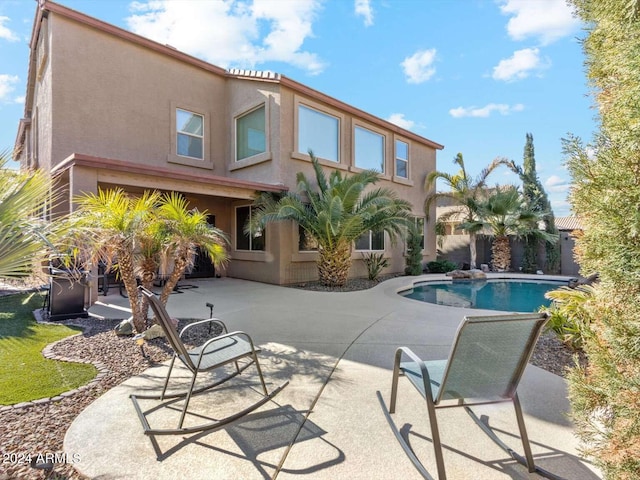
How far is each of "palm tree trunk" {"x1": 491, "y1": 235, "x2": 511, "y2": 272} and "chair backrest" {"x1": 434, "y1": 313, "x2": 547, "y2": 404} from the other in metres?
17.3

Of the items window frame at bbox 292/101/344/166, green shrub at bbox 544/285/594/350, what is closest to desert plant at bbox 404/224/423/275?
window frame at bbox 292/101/344/166

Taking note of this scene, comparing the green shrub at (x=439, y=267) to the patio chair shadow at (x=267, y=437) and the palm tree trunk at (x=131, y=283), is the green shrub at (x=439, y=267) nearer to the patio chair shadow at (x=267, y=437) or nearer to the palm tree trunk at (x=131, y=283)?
the palm tree trunk at (x=131, y=283)

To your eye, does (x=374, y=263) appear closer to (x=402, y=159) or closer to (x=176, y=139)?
(x=402, y=159)

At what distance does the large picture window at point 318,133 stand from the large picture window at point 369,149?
4.26 ft

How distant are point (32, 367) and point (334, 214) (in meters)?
7.35

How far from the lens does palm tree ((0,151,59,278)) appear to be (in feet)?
8.69

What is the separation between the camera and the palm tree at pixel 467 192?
1730 cm

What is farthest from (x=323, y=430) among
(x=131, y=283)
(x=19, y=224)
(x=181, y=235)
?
(x=131, y=283)

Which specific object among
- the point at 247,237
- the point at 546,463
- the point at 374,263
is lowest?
the point at 546,463

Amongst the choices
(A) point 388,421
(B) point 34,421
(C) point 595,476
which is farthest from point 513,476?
(B) point 34,421

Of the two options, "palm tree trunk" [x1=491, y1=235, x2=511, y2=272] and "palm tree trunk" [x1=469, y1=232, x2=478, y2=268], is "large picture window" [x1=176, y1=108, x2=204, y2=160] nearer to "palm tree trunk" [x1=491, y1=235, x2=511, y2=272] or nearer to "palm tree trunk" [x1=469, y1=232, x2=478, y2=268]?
"palm tree trunk" [x1=469, y1=232, x2=478, y2=268]

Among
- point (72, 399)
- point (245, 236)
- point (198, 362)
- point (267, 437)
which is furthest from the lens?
point (245, 236)

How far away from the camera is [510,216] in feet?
56.5

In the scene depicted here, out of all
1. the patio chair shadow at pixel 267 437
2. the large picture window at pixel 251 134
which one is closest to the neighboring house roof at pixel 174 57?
the large picture window at pixel 251 134
